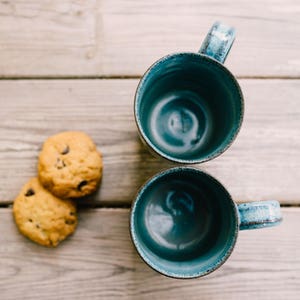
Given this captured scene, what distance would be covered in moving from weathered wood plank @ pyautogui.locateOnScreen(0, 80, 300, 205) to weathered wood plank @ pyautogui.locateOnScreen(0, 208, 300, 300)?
0.05m

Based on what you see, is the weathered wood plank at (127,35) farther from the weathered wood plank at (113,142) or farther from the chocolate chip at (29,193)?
the chocolate chip at (29,193)

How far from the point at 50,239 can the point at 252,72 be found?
0.41 meters

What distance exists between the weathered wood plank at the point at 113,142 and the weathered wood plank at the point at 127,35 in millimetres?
33

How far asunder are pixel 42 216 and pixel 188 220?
22 cm

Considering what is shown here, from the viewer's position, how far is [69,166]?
742 mm

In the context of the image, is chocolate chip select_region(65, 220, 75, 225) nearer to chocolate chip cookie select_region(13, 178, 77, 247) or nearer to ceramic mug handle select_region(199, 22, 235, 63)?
chocolate chip cookie select_region(13, 178, 77, 247)

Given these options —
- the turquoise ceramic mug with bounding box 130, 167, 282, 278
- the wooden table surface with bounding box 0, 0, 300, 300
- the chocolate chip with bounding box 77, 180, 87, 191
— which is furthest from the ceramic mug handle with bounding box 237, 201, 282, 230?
the chocolate chip with bounding box 77, 180, 87, 191

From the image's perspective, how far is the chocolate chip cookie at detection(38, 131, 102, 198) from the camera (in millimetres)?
740

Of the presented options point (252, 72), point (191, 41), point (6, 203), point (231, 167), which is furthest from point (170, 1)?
point (6, 203)

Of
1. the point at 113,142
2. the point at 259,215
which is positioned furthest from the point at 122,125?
the point at 259,215

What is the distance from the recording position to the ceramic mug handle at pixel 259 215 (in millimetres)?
654

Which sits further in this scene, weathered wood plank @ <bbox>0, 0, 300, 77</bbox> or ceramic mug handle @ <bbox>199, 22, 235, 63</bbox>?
weathered wood plank @ <bbox>0, 0, 300, 77</bbox>

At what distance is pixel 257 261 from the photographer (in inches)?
31.2

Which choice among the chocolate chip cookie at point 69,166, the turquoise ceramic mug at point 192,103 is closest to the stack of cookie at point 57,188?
the chocolate chip cookie at point 69,166
